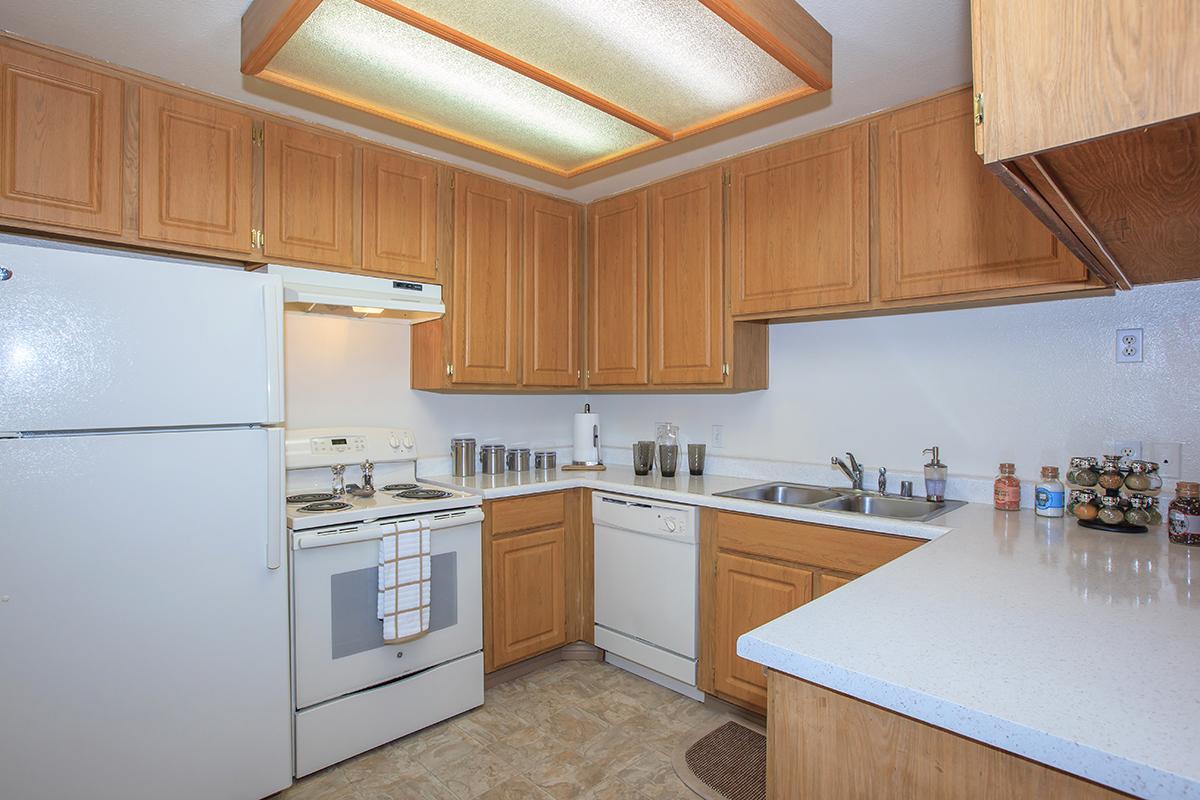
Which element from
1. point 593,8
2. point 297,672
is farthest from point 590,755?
point 593,8

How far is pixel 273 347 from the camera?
2035 millimetres

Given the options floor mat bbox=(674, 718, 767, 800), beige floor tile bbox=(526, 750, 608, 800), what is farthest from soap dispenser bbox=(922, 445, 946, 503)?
beige floor tile bbox=(526, 750, 608, 800)

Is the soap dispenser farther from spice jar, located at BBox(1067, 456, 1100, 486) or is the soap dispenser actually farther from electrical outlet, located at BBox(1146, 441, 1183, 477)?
electrical outlet, located at BBox(1146, 441, 1183, 477)

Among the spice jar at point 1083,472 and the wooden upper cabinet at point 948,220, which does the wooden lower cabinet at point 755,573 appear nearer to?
the spice jar at point 1083,472

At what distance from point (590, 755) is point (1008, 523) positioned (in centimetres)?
163

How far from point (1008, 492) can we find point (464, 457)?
2.33 metres

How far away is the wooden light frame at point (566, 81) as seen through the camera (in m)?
1.50

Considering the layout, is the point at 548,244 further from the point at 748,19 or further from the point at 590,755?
the point at 590,755

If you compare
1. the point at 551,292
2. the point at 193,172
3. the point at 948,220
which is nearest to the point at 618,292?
the point at 551,292

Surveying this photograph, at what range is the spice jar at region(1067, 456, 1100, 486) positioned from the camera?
1.89m

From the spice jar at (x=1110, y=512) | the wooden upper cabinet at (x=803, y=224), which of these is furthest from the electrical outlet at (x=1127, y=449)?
the wooden upper cabinet at (x=803, y=224)

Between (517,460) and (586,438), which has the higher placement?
(586,438)

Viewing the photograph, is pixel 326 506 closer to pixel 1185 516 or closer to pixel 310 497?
pixel 310 497

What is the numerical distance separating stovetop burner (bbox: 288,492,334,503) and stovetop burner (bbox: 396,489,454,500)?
0.92 ft
